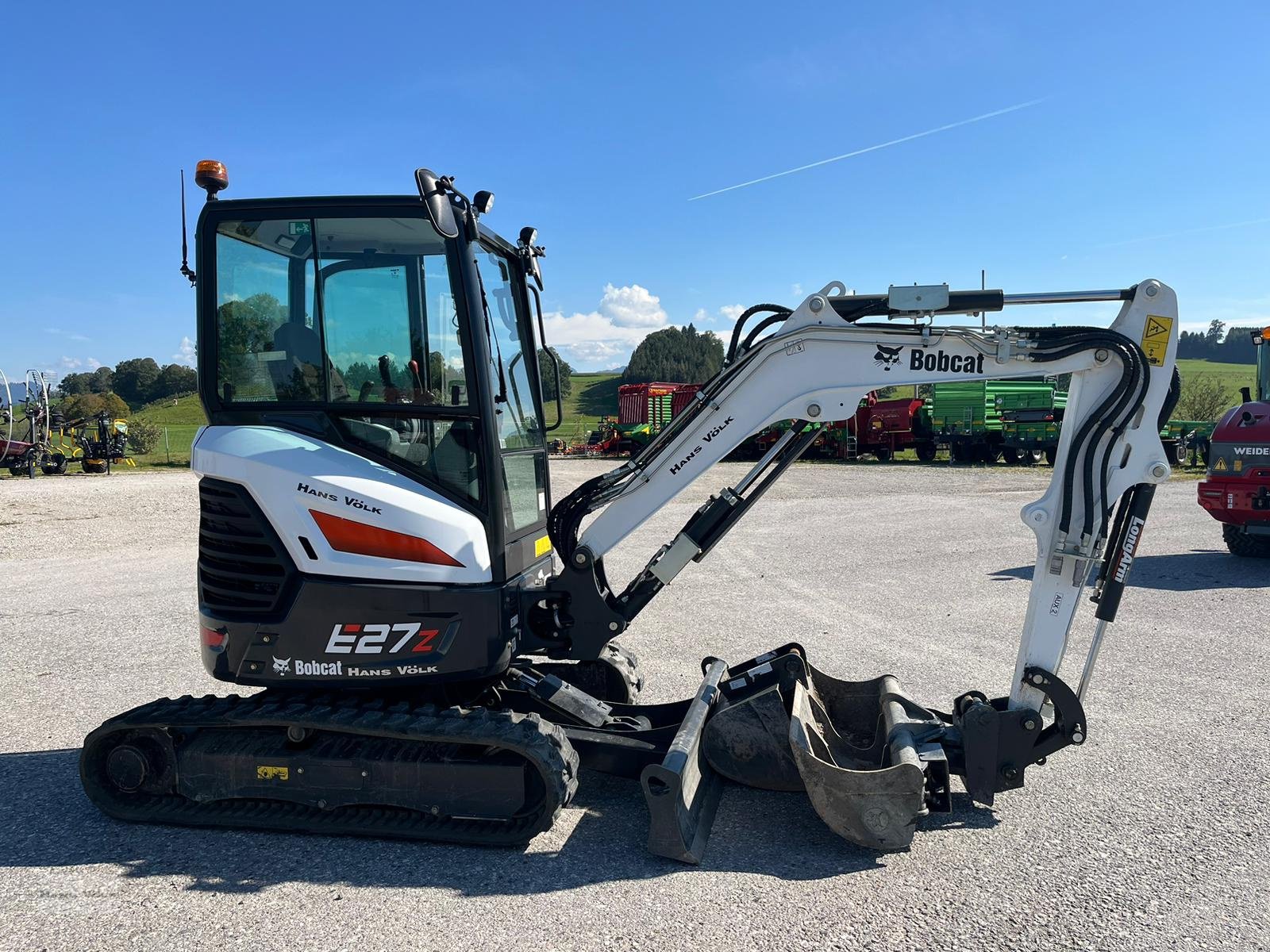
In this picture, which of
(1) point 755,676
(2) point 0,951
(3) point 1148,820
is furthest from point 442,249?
(3) point 1148,820

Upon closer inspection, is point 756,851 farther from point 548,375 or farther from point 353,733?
point 548,375

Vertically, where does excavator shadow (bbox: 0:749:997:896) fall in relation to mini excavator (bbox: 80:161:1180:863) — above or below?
below

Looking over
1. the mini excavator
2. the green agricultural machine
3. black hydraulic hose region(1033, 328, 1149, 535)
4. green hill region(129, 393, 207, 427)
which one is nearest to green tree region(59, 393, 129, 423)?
green hill region(129, 393, 207, 427)

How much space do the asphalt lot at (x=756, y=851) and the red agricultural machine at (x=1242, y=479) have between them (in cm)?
287

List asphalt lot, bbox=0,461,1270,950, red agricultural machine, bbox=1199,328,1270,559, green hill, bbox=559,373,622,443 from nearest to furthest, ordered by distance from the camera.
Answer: asphalt lot, bbox=0,461,1270,950 → red agricultural machine, bbox=1199,328,1270,559 → green hill, bbox=559,373,622,443

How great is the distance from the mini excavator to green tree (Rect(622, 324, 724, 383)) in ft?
278

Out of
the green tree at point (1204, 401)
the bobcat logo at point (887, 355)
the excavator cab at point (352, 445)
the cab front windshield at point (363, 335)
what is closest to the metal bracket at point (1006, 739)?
the bobcat logo at point (887, 355)

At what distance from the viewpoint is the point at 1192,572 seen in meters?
10.5

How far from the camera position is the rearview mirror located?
3930mm

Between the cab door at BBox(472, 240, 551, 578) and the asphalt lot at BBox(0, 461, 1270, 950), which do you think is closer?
the asphalt lot at BBox(0, 461, 1270, 950)

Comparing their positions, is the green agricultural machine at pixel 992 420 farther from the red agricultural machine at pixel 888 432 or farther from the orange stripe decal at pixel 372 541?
the orange stripe decal at pixel 372 541

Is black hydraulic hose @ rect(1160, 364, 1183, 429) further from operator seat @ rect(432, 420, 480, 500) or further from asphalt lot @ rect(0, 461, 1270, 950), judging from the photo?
operator seat @ rect(432, 420, 480, 500)

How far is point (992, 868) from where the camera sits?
3.72m

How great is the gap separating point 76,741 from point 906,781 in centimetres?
492
